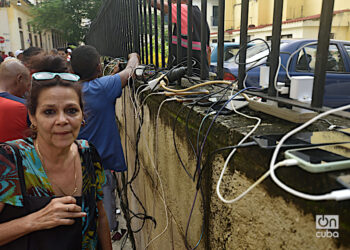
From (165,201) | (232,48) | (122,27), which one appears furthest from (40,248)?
(232,48)

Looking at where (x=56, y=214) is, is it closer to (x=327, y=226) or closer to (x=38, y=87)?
(x=38, y=87)

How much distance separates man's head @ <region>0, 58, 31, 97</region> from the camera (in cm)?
299

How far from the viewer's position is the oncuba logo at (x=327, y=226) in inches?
26.1

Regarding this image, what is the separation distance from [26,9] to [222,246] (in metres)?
35.5

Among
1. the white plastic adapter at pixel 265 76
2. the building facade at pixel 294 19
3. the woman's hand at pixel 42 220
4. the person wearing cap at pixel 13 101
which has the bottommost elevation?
the woman's hand at pixel 42 220

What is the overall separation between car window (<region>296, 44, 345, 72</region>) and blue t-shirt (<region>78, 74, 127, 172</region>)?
3.40 m

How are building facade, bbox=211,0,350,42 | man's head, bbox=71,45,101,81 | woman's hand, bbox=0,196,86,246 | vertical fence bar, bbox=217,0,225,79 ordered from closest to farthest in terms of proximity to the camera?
woman's hand, bbox=0,196,86,246 < vertical fence bar, bbox=217,0,225,79 < man's head, bbox=71,45,101,81 < building facade, bbox=211,0,350,42

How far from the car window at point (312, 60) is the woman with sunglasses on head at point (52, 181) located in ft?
14.1

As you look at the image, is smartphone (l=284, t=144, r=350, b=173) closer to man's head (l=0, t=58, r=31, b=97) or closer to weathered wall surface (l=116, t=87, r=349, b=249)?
weathered wall surface (l=116, t=87, r=349, b=249)

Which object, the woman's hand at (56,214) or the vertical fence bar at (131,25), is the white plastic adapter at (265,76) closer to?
the woman's hand at (56,214)

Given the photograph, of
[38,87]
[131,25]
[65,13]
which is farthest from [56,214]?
[65,13]

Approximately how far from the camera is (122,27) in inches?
180

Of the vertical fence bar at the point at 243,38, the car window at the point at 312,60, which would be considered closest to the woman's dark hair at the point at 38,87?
the vertical fence bar at the point at 243,38

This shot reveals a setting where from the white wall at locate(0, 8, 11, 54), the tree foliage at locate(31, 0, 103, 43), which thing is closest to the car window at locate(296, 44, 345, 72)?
the tree foliage at locate(31, 0, 103, 43)
